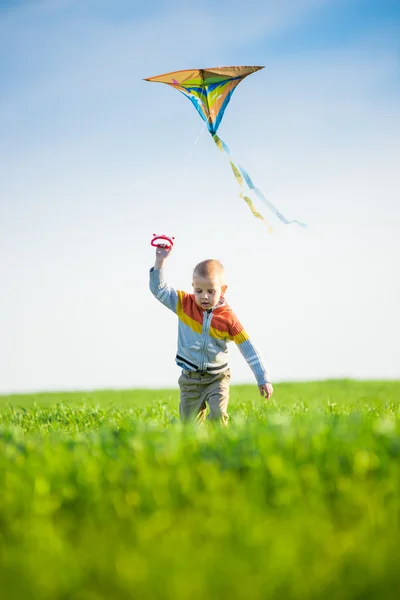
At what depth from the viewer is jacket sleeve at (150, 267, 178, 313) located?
7062 mm

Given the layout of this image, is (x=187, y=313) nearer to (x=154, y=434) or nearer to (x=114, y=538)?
(x=154, y=434)

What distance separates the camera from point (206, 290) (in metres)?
6.97

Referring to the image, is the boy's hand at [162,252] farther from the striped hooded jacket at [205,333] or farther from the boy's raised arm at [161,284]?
the striped hooded jacket at [205,333]

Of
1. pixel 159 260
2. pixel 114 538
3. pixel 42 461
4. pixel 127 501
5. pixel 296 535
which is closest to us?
pixel 296 535

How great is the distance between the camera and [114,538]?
9.29 feet

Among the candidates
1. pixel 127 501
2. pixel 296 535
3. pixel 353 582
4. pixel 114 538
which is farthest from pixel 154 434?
pixel 353 582

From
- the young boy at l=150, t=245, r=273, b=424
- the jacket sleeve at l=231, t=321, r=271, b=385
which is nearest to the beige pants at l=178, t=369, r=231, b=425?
the young boy at l=150, t=245, r=273, b=424

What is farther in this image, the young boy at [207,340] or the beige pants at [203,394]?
the beige pants at [203,394]

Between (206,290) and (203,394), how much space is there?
1261 millimetres

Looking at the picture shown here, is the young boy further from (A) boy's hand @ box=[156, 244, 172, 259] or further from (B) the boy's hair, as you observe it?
(A) boy's hand @ box=[156, 244, 172, 259]

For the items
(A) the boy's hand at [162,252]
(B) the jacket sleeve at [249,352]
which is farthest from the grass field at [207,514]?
(A) the boy's hand at [162,252]

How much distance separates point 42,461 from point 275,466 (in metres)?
1.45

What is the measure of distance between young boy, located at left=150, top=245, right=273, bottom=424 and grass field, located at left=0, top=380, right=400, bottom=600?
2533 millimetres

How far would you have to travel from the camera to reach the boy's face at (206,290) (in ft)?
22.8
